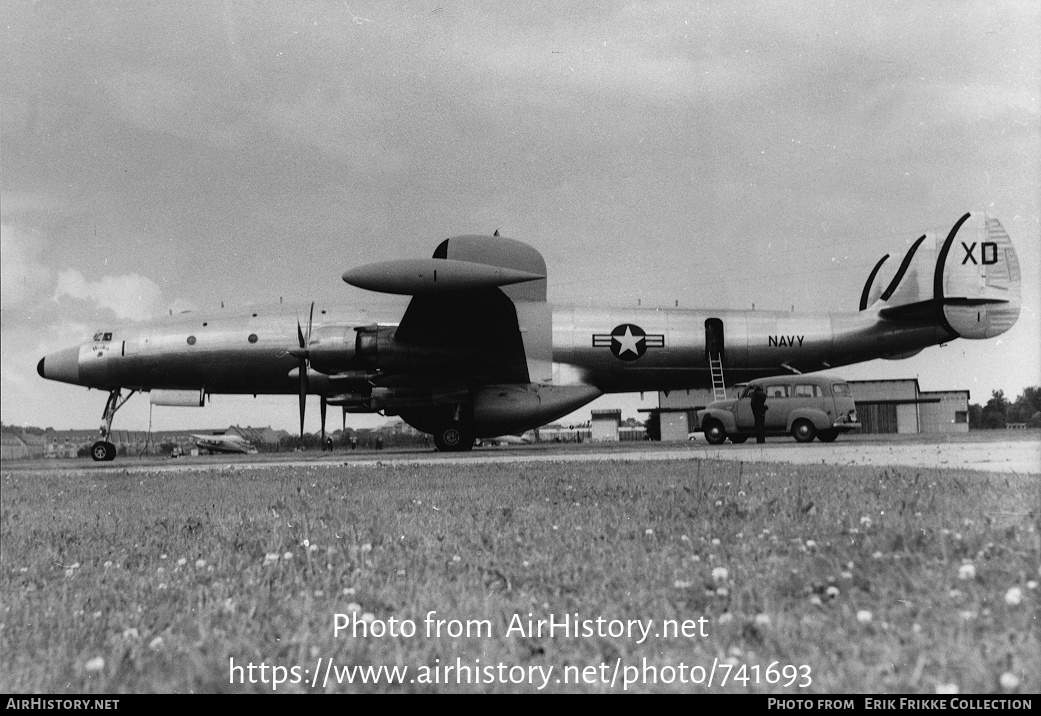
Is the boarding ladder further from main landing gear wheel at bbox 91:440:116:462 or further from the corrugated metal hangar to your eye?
main landing gear wheel at bbox 91:440:116:462

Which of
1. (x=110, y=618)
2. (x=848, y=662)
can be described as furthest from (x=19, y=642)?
(x=848, y=662)

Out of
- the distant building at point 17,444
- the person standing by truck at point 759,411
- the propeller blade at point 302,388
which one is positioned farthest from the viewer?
the person standing by truck at point 759,411

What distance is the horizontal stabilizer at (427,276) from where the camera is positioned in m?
17.3

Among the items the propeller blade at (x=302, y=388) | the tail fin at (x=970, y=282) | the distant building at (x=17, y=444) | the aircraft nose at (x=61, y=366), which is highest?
the tail fin at (x=970, y=282)

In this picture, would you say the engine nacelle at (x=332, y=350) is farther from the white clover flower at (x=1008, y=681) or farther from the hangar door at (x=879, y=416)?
the hangar door at (x=879, y=416)

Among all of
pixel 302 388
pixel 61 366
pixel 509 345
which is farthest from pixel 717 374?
pixel 61 366

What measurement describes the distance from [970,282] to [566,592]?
2091 centimetres

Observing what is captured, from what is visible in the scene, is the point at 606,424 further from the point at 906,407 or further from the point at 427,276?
the point at 427,276

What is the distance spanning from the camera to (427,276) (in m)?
17.8

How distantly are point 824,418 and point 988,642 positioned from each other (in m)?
20.8

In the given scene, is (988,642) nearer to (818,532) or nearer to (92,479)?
(818,532)

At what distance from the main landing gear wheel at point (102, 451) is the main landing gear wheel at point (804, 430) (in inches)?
842

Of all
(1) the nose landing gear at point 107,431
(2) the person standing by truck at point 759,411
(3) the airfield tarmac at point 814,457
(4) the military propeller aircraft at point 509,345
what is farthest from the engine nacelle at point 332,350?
(2) the person standing by truck at point 759,411
